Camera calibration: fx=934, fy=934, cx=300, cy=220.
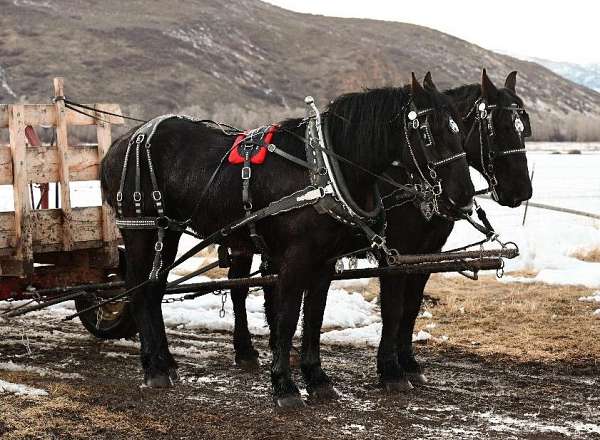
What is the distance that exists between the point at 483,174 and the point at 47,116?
12.3ft

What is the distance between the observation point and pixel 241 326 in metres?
7.99

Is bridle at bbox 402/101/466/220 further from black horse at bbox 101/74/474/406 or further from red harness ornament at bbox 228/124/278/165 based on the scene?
red harness ornament at bbox 228/124/278/165

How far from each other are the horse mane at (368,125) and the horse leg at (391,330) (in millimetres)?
1029

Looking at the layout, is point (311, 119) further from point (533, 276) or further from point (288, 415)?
point (533, 276)

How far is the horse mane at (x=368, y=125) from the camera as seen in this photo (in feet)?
20.9

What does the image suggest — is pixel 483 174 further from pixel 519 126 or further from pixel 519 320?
pixel 519 320

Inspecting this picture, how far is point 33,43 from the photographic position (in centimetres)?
12650

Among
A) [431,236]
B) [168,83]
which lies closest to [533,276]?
[431,236]

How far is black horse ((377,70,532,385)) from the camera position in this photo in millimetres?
6895

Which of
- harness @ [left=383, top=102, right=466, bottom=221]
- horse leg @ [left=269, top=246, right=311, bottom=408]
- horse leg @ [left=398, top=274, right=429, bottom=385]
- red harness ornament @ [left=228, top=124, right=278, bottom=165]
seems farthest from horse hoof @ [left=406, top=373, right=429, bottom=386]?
red harness ornament @ [left=228, top=124, right=278, bottom=165]

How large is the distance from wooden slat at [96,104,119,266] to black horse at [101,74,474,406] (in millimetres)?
963

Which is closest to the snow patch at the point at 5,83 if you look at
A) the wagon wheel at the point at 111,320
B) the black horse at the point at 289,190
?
the wagon wheel at the point at 111,320

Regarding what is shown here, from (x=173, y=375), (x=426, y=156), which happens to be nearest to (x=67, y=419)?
(x=173, y=375)

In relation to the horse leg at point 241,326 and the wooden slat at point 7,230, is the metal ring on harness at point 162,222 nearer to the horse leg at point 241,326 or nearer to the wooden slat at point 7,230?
the horse leg at point 241,326
